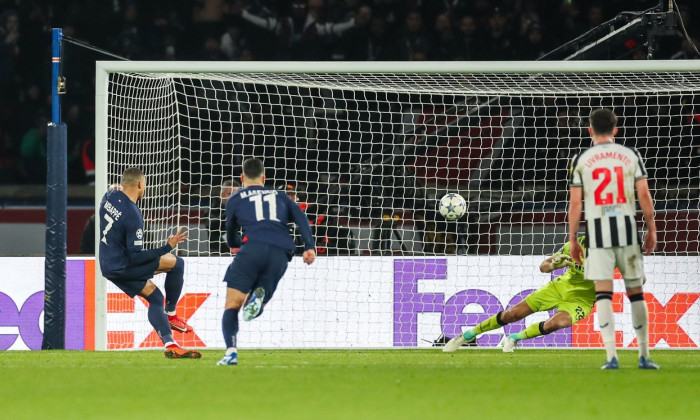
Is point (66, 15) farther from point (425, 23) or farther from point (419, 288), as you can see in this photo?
point (419, 288)

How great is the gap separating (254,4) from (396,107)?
3.01 m

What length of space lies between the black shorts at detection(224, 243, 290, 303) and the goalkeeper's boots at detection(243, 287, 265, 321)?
0.12 ft

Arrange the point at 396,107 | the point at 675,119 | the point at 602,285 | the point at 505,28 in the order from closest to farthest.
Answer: the point at 602,285 → the point at 675,119 → the point at 396,107 → the point at 505,28

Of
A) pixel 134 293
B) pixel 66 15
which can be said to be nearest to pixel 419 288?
pixel 134 293

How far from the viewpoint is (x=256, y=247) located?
7.68 meters

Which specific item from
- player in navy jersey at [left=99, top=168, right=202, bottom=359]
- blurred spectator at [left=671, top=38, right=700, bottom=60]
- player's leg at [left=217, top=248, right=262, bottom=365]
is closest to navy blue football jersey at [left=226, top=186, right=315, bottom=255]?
player's leg at [left=217, top=248, right=262, bottom=365]

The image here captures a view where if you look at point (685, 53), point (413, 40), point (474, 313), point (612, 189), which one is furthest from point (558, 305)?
point (685, 53)

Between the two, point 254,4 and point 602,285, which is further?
point 254,4

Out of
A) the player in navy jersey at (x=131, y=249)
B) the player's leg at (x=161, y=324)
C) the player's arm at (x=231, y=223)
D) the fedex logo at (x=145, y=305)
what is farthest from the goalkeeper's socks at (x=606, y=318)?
the fedex logo at (x=145, y=305)

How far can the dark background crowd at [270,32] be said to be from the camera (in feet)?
51.0

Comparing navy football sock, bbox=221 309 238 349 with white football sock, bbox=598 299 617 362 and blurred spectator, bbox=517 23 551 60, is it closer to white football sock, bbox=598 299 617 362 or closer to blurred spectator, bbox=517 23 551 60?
white football sock, bbox=598 299 617 362

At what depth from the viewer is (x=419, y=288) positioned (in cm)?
1141

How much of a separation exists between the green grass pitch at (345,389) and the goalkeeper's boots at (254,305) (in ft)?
1.20

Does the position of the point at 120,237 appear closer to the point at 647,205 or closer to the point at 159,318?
the point at 159,318
